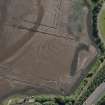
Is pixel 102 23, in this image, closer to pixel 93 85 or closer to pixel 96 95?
pixel 93 85

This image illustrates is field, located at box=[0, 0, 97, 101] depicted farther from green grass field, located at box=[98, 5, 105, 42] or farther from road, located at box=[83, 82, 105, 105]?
road, located at box=[83, 82, 105, 105]

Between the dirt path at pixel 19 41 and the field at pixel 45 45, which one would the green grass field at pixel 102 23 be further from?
the dirt path at pixel 19 41

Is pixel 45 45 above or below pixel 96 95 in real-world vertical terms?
above

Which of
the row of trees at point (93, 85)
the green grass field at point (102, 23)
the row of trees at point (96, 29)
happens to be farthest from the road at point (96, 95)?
the green grass field at point (102, 23)

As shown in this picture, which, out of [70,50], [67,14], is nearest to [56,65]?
[70,50]

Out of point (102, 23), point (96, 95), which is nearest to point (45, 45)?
point (102, 23)
